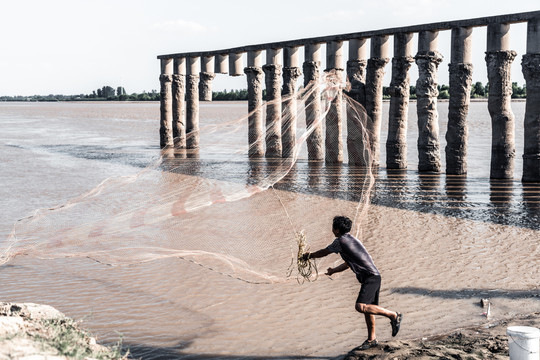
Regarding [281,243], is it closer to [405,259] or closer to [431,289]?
[405,259]

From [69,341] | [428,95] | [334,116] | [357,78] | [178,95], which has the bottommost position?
[69,341]

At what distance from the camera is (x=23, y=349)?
4957mm

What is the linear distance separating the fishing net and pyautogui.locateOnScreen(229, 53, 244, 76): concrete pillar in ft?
16.1

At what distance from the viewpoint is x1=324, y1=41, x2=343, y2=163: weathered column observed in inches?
826

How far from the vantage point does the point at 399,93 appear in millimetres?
19516

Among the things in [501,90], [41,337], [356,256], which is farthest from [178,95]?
[41,337]

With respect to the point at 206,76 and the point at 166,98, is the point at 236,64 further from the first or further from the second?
the point at 166,98

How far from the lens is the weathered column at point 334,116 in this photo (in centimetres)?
2098

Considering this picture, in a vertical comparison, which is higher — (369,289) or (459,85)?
(459,85)

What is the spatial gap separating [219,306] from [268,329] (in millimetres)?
967

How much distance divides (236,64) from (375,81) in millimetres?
7366

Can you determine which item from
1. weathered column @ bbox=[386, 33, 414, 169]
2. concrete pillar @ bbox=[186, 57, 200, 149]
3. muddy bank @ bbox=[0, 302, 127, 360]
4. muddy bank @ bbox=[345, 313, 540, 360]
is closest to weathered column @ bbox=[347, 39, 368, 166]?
weathered column @ bbox=[386, 33, 414, 169]

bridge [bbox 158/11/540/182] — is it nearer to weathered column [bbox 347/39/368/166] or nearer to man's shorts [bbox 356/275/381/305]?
weathered column [bbox 347/39/368/166]

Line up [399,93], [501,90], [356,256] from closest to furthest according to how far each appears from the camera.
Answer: [356,256]
[501,90]
[399,93]
